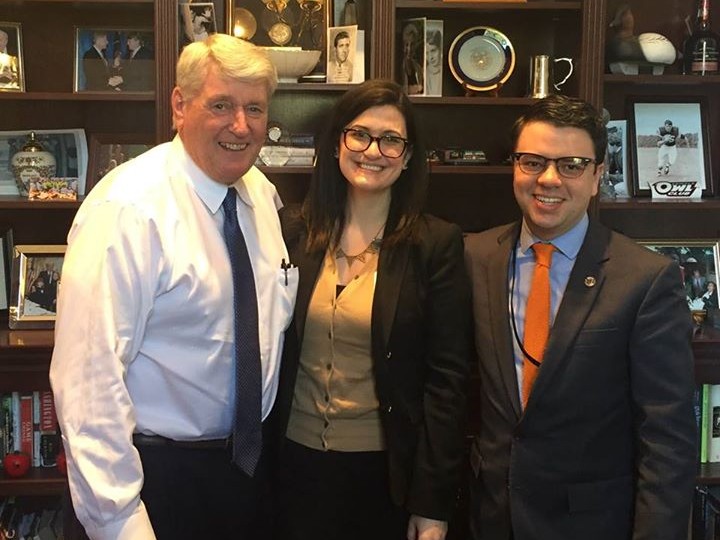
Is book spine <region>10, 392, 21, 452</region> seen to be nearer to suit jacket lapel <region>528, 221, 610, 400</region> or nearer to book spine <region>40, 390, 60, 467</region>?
book spine <region>40, 390, 60, 467</region>

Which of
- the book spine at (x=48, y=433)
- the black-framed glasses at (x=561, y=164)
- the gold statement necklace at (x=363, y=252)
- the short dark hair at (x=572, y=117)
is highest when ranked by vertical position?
the short dark hair at (x=572, y=117)

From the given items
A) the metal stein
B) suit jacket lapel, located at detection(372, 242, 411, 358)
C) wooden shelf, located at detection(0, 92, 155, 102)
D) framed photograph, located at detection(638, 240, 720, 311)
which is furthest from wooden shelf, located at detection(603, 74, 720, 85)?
wooden shelf, located at detection(0, 92, 155, 102)

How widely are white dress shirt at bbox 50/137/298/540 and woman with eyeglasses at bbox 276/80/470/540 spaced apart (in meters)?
0.10

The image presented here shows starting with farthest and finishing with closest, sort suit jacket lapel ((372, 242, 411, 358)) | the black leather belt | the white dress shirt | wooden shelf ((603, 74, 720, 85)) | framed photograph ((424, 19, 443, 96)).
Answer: framed photograph ((424, 19, 443, 96)), wooden shelf ((603, 74, 720, 85)), suit jacket lapel ((372, 242, 411, 358)), the black leather belt, the white dress shirt

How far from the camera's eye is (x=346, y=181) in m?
1.96

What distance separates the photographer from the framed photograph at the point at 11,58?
262cm

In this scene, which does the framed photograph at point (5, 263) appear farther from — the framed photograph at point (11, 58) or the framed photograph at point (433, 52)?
the framed photograph at point (433, 52)

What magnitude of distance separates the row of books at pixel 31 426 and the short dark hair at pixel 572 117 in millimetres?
1717

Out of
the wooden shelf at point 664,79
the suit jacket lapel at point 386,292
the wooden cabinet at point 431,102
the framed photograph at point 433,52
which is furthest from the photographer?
the framed photograph at point 433,52

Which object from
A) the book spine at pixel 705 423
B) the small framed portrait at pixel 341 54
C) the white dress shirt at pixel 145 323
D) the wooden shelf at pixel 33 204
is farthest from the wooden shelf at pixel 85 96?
the book spine at pixel 705 423

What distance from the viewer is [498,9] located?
2596 millimetres

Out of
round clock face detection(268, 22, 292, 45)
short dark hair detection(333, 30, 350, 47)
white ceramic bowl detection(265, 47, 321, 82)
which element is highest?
Result: round clock face detection(268, 22, 292, 45)

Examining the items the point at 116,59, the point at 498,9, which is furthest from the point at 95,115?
the point at 498,9

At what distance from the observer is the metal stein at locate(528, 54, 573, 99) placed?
2.62 m
